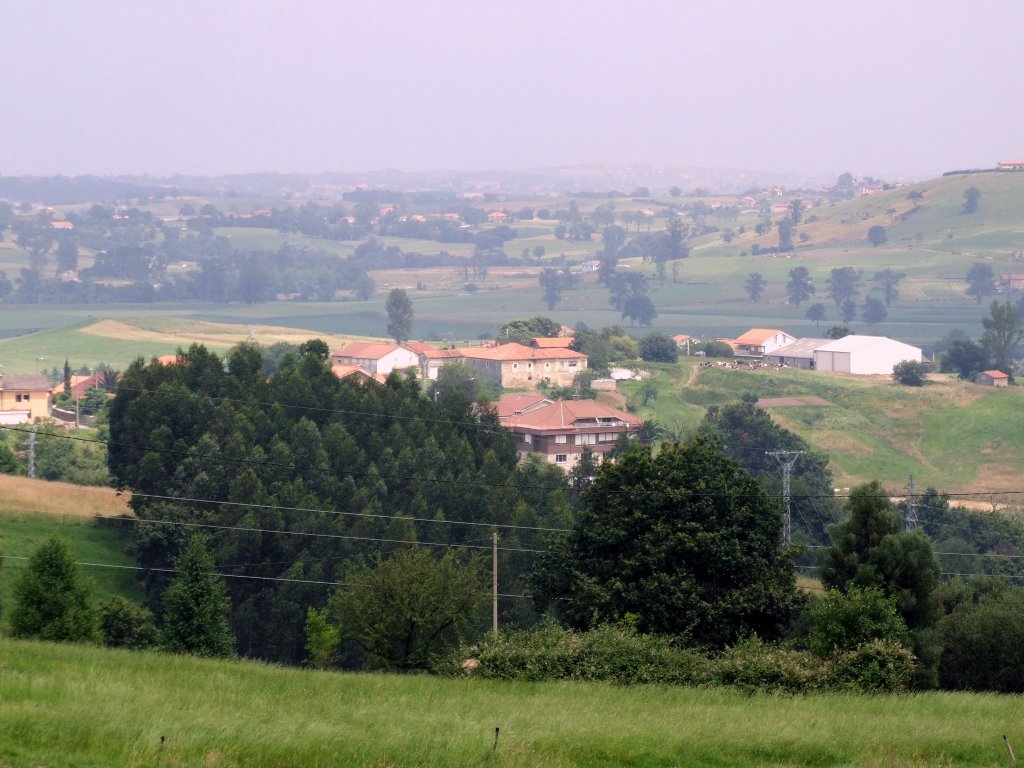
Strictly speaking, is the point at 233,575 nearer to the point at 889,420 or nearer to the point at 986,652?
the point at 986,652

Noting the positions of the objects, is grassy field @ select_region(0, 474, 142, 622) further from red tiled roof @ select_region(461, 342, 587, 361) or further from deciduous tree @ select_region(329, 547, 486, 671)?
red tiled roof @ select_region(461, 342, 587, 361)

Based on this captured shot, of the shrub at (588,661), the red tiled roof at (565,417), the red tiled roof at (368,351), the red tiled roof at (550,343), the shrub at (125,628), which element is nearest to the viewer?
the shrub at (588,661)

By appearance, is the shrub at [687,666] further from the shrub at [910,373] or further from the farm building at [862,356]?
the farm building at [862,356]

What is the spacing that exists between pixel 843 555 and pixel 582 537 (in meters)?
5.92

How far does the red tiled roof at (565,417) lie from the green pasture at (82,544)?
117ft

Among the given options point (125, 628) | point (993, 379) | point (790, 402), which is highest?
point (125, 628)

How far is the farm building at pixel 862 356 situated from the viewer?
113875 millimetres

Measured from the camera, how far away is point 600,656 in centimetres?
2252

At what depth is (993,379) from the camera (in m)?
103

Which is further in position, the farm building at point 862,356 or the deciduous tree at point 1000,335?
the farm building at point 862,356

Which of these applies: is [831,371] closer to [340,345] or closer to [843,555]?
[340,345]

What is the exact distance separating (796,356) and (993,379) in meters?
20.8

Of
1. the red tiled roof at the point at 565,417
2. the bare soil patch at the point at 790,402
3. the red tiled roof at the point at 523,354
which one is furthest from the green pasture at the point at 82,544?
the red tiled roof at the point at 523,354

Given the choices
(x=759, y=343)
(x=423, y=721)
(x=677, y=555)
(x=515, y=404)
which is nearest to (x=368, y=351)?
(x=515, y=404)
